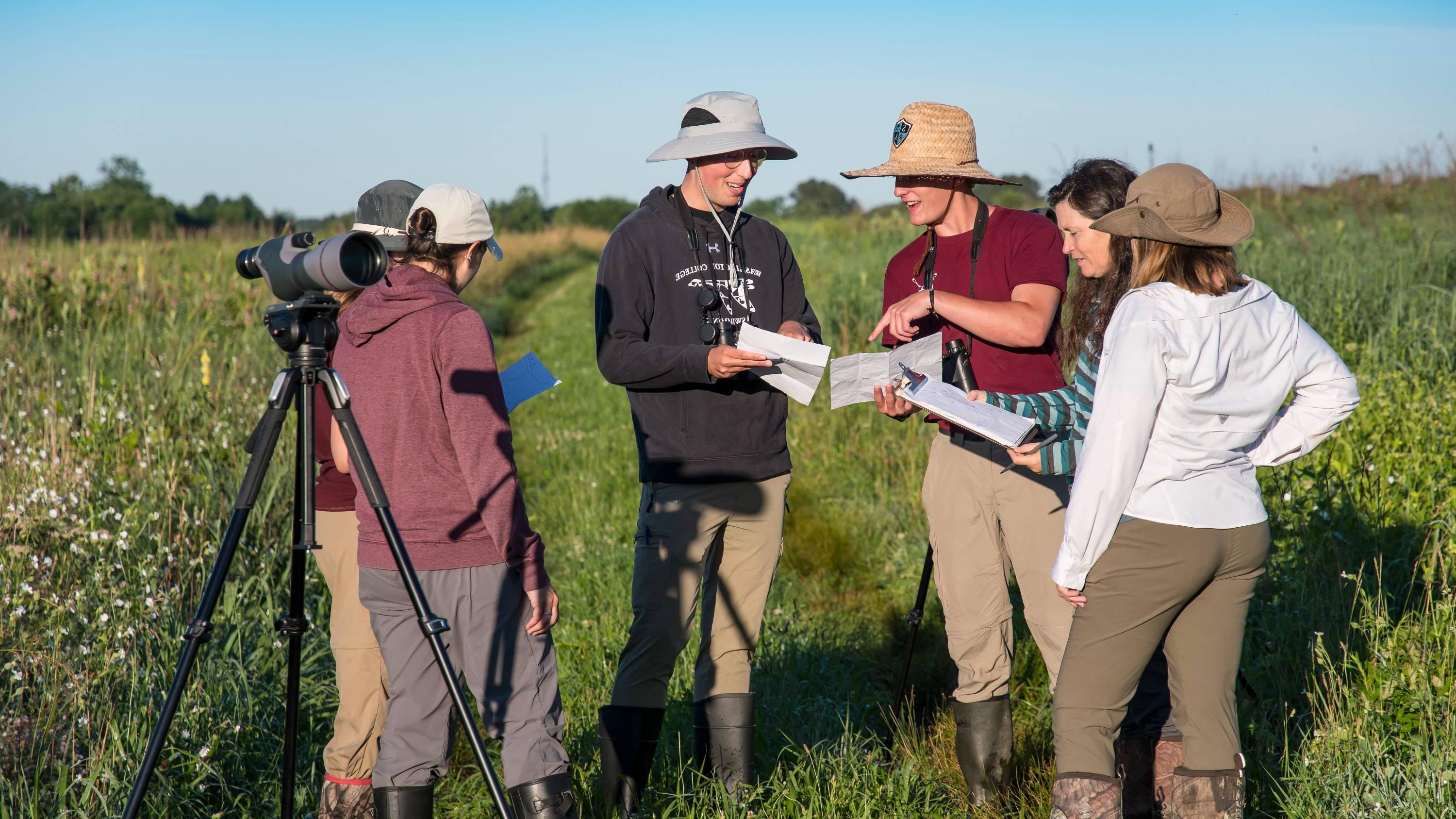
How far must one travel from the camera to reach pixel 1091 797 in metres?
2.43

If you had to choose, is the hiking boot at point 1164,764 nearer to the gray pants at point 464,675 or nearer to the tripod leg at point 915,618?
the tripod leg at point 915,618

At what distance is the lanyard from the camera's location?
11.4 feet

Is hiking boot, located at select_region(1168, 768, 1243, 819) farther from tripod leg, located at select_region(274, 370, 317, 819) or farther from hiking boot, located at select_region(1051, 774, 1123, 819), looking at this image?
tripod leg, located at select_region(274, 370, 317, 819)

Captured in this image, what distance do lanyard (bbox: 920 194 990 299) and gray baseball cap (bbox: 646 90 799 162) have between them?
0.55 meters

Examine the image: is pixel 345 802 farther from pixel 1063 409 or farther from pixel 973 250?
pixel 973 250

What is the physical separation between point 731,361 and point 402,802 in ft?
4.69

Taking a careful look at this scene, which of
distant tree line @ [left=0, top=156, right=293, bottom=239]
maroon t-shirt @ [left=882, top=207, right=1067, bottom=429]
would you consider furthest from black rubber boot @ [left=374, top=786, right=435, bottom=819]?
distant tree line @ [left=0, top=156, right=293, bottom=239]

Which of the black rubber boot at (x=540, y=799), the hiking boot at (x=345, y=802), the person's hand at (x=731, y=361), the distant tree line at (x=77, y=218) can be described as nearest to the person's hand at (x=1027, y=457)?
the person's hand at (x=731, y=361)

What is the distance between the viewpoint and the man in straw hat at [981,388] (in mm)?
3316

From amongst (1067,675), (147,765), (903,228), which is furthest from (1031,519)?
(903,228)

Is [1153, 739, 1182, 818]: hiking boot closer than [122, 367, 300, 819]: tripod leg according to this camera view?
No

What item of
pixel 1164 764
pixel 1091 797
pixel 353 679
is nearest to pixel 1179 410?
pixel 1091 797

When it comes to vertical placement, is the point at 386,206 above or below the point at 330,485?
above

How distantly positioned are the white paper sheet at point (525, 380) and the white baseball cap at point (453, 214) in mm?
354
